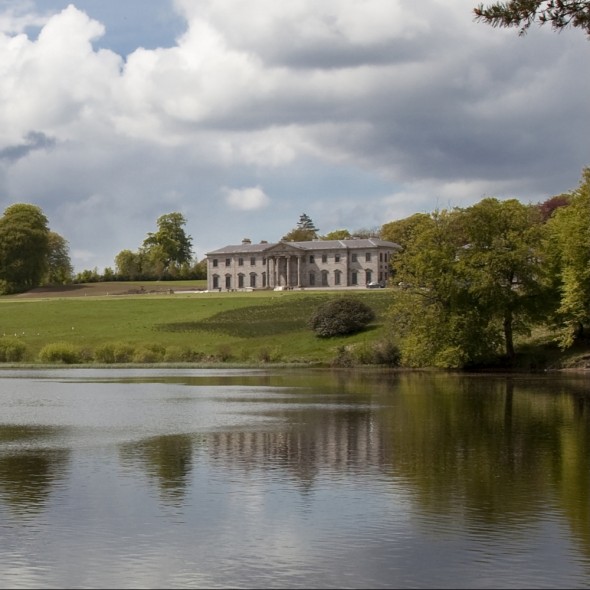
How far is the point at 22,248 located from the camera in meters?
171

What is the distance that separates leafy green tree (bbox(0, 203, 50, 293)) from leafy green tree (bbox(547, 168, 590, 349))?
11553cm

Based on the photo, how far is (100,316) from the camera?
116 meters

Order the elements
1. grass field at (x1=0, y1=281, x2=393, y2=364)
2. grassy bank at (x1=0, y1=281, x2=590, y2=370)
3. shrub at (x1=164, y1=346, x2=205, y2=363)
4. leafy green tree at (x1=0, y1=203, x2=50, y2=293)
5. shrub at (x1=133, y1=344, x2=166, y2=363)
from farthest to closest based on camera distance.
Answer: leafy green tree at (x1=0, y1=203, x2=50, y2=293)
shrub at (x1=164, y1=346, x2=205, y2=363)
grass field at (x1=0, y1=281, x2=393, y2=364)
shrub at (x1=133, y1=344, x2=166, y2=363)
grassy bank at (x1=0, y1=281, x2=590, y2=370)

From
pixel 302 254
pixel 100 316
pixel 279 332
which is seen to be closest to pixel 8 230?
pixel 302 254

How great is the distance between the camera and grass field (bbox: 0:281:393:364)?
87250mm

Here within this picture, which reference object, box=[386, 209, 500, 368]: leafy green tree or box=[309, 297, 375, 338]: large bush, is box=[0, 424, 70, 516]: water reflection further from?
box=[309, 297, 375, 338]: large bush

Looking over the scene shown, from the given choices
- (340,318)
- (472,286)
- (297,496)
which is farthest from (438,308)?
(297,496)

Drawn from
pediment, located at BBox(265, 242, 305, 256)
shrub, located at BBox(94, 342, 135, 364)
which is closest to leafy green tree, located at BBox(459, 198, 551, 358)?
shrub, located at BBox(94, 342, 135, 364)

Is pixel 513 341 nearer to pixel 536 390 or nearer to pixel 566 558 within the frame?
Answer: pixel 536 390

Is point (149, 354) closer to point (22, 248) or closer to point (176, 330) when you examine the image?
point (176, 330)

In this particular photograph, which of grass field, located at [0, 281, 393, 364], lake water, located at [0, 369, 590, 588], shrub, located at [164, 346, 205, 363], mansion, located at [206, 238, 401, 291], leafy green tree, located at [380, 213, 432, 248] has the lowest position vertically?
lake water, located at [0, 369, 590, 588]

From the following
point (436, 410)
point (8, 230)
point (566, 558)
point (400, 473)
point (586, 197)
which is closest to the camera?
point (566, 558)

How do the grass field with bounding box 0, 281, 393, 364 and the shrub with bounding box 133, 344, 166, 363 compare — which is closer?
the shrub with bounding box 133, 344, 166, 363

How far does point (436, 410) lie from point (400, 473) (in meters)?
15.9
